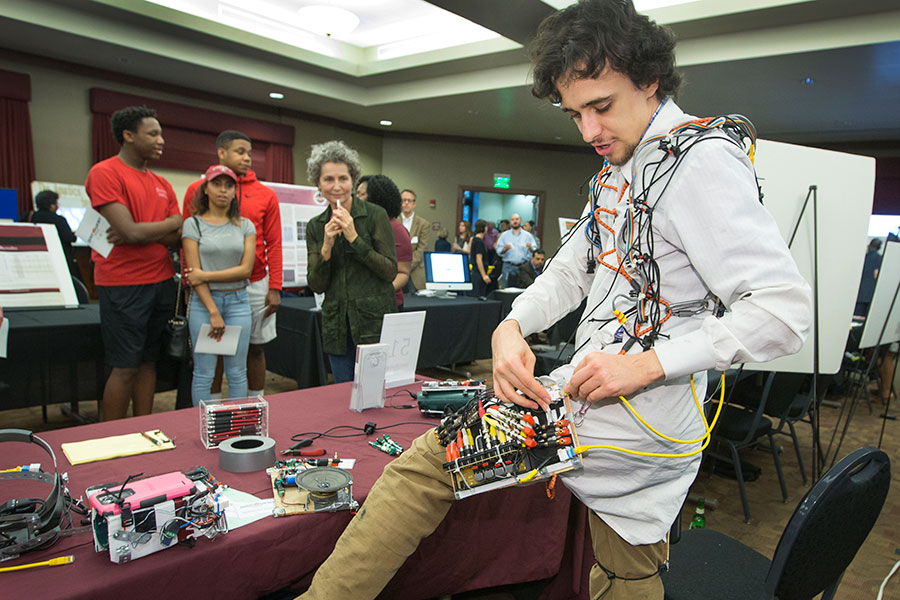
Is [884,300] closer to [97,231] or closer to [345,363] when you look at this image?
[345,363]

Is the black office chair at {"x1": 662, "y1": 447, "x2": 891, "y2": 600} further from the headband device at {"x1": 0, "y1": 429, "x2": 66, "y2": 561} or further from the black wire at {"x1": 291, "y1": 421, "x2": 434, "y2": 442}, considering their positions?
Answer: the headband device at {"x1": 0, "y1": 429, "x2": 66, "y2": 561}

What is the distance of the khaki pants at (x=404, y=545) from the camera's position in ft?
3.03

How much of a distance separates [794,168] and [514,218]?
6.54 m

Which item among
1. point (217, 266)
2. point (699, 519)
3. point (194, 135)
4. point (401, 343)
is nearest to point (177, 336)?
point (217, 266)

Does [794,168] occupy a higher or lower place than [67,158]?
lower

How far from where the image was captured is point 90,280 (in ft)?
23.5

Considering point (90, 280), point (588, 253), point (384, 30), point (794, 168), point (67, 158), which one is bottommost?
point (90, 280)

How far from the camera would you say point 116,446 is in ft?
4.22

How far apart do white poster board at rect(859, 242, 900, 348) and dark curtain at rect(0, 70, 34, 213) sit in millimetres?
8477

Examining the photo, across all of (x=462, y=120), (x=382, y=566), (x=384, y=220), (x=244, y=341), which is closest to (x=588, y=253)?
(x=382, y=566)

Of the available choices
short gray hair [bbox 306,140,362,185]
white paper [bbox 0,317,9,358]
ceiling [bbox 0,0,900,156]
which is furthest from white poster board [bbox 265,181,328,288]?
white paper [bbox 0,317,9,358]

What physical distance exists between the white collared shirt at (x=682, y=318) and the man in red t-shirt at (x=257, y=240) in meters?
2.24

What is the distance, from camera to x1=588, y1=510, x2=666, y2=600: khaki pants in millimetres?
945

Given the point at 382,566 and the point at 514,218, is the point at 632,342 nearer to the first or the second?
the point at 382,566
